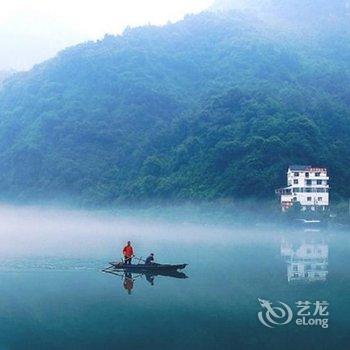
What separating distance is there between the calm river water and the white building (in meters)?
17.7

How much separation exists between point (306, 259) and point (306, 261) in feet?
2.84

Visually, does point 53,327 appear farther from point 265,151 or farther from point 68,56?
point 68,56

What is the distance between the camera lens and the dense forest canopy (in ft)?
214

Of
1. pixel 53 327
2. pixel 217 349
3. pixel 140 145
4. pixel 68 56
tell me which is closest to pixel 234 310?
pixel 217 349

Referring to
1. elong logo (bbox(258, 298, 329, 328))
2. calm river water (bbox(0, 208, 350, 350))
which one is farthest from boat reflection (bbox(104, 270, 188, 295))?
elong logo (bbox(258, 298, 329, 328))

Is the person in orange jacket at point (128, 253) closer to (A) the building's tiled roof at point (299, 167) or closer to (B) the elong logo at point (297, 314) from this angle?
(B) the elong logo at point (297, 314)

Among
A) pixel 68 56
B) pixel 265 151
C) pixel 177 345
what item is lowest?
pixel 177 345

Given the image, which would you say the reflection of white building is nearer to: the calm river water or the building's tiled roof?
the calm river water

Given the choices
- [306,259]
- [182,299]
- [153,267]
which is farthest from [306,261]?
[182,299]

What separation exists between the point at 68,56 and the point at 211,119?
3918 cm

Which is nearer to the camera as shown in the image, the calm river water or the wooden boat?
the calm river water

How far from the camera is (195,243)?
40938mm

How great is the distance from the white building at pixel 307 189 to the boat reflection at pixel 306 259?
38.9 ft

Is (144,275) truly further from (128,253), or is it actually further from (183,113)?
(183,113)
